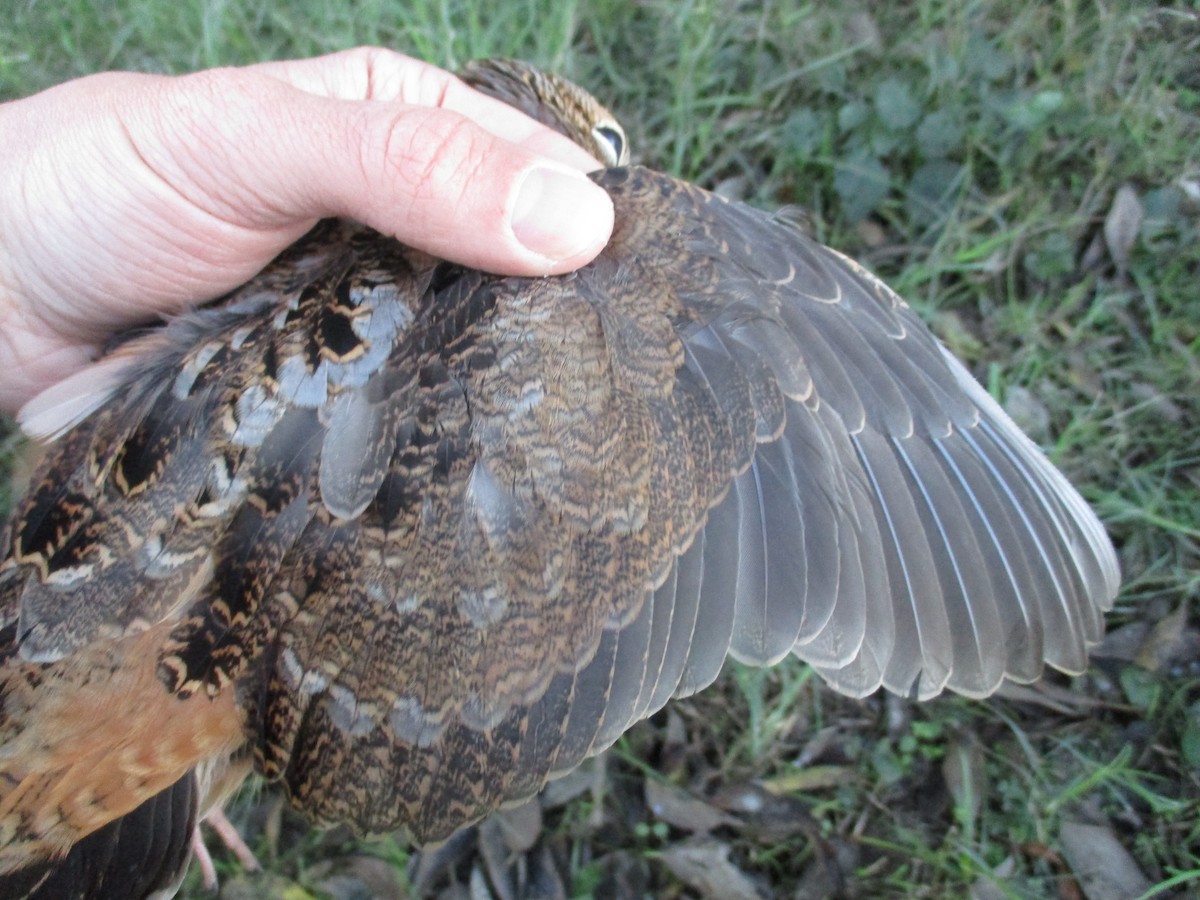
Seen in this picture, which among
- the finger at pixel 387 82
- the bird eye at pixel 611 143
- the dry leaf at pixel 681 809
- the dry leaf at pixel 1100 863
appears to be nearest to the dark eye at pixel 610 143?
the bird eye at pixel 611 143

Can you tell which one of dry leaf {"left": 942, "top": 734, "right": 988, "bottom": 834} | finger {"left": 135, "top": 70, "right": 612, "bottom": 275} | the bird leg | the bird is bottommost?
dry leaf {"left": 942, "top": 734, "right": 988, "bottom": 834}

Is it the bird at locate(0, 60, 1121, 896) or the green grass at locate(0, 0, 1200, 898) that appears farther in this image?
the green grass at locate(0, 0, 1200, 898)

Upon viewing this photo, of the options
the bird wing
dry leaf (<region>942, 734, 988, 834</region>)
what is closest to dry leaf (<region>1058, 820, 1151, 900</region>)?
dry leaf (<region>942, 734, 988, 834</region>)

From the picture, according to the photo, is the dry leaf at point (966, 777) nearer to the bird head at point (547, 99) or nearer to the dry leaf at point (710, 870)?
the dry leaf at point (710, 870)

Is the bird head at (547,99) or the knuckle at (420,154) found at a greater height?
the knuckle at (420,154)

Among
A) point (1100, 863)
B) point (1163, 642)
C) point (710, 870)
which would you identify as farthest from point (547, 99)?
point (1100, 863)

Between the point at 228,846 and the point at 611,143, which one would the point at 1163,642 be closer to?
the point at 611,143

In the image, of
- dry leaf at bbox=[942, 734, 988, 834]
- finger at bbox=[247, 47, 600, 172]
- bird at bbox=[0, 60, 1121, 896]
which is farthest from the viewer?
finger at bbox=[247, 47, 600, 172]

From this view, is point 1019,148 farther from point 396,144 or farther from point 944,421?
point 396,144

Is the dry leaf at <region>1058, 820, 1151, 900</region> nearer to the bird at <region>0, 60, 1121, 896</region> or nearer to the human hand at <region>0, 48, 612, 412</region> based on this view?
the bird at <region>0, 60, 1121, 896</region>
